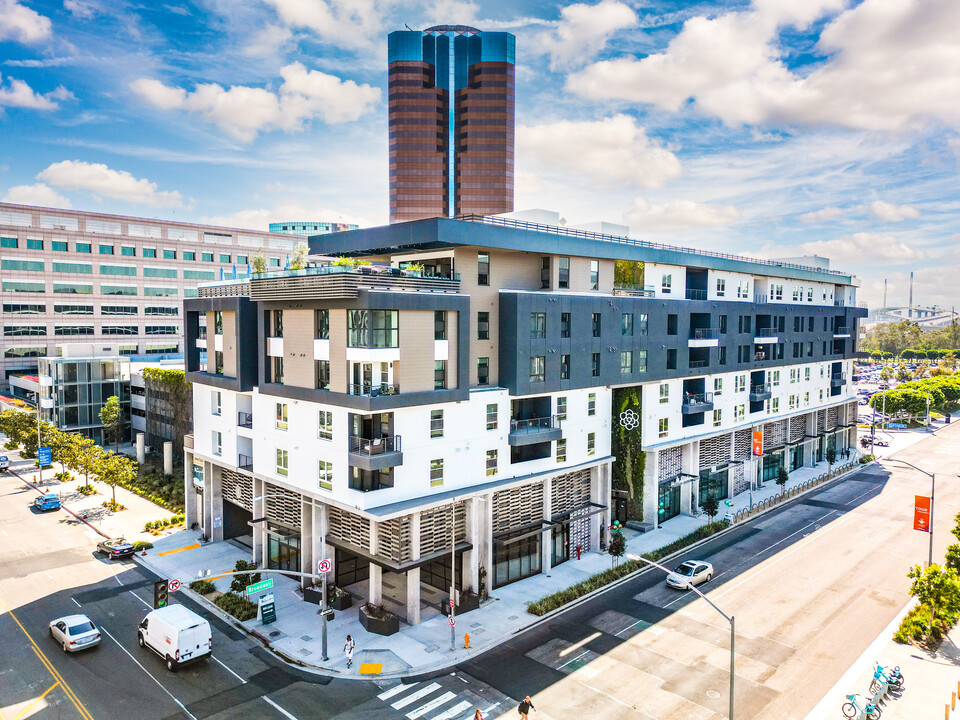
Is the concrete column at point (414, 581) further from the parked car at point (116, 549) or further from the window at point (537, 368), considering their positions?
the parked car at point (116, 549)

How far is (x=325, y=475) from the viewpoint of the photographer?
1511 inches

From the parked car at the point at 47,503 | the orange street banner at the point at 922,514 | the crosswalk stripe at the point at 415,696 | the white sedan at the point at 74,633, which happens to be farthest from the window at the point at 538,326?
the parked car at the point at 47,503

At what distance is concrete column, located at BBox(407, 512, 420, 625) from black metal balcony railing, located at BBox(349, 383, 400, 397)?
24.8 ft

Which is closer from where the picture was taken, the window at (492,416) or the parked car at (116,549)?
the window at (492,416)

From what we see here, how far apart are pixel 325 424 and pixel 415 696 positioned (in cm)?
1626

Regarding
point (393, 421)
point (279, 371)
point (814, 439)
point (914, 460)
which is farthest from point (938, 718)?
point (914, 460)

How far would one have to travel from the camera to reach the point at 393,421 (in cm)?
3641

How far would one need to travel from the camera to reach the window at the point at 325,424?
37.9 meters

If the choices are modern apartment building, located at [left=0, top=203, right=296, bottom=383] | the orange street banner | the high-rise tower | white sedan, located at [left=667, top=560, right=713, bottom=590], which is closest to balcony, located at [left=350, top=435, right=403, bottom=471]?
white sedan, located at [left=667, top=560, right=713, bottom=590]

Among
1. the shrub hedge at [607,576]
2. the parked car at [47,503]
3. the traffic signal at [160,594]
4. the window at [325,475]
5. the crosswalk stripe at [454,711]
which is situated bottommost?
the crosswalk stripe at [454,711]

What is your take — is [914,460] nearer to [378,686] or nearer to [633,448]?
[633,448]

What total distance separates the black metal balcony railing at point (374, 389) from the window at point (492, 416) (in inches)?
290

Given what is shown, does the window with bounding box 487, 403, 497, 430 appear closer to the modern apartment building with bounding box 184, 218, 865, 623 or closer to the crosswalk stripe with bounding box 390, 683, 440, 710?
the modern apartment building with bounding box 184, 218, 865, 623

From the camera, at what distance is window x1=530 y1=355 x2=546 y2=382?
43094 millimetres
